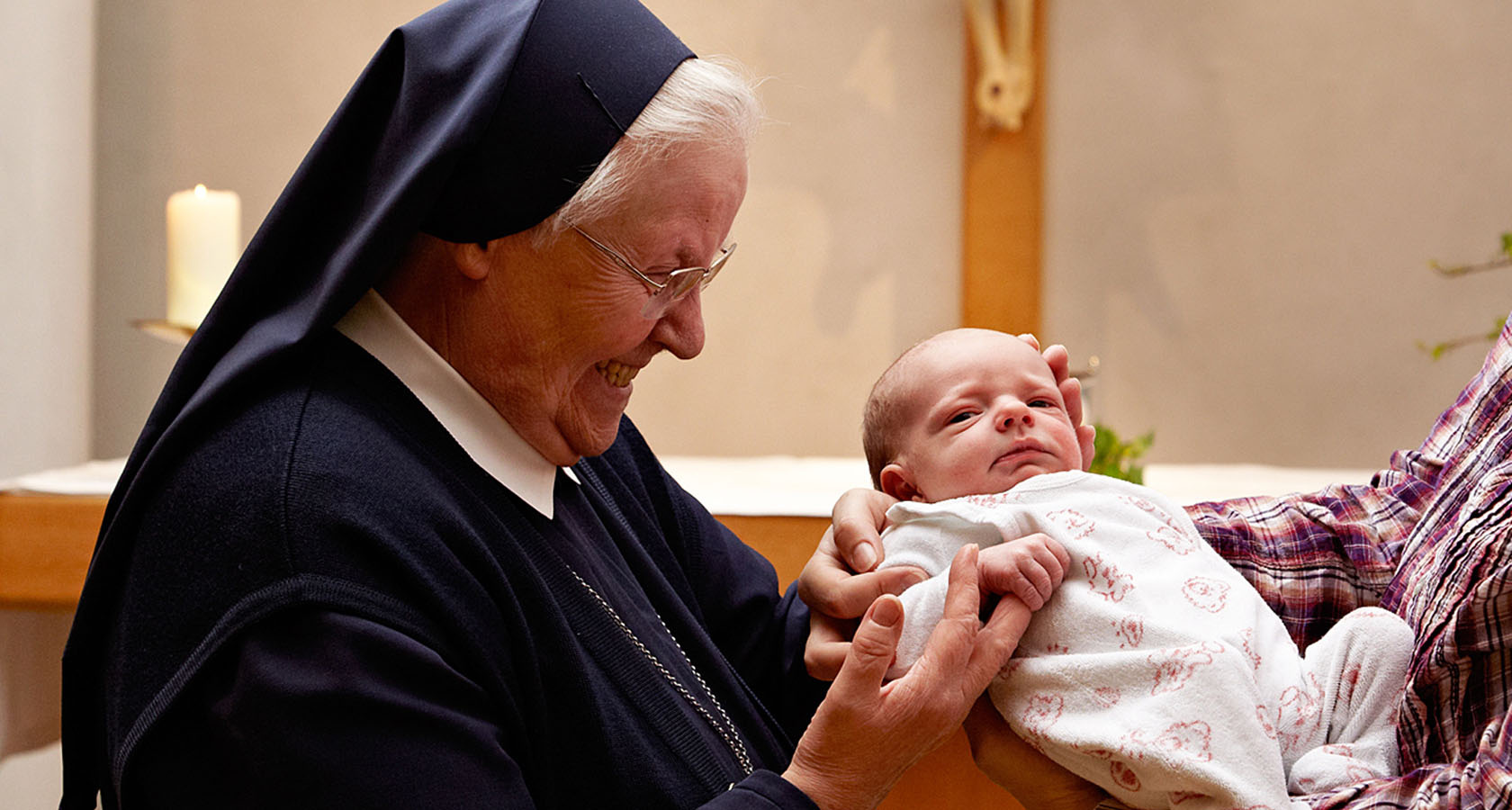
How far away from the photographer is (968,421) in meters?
1.84

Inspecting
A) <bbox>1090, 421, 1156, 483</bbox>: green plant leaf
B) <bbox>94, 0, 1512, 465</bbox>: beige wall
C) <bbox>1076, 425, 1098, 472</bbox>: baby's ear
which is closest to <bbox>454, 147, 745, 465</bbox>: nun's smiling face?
<bbox>1076, 425, 1098, 472</bbox>: baby's ear

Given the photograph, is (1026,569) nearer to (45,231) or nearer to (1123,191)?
(45,231)

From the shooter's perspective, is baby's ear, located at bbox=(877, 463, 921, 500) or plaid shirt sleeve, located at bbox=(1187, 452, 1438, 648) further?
baby's ear, located at bbox=(877, 463, 921, 500)

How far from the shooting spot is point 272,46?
4883 millimetres

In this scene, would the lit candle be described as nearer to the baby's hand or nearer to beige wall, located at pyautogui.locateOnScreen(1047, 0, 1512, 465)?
the baby's hand

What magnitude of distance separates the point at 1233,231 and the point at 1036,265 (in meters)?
0.80

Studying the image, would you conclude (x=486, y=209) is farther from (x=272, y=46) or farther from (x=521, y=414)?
(x=272, y=46)

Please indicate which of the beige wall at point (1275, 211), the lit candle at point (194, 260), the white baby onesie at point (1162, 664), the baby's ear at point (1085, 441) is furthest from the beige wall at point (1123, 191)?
the white baby onesie at point (1162, 664)

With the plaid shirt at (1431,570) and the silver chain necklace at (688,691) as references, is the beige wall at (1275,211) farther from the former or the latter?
the silver chain necklace at (688,691)

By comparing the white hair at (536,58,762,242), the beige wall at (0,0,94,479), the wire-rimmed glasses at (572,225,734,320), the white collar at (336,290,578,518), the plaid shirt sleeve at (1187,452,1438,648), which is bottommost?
the beige wall at (0,0,94,479)

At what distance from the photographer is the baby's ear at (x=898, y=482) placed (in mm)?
1897

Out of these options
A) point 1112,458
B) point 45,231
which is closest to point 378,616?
point 1112,458

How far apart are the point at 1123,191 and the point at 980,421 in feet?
11.5

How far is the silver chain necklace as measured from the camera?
1.53m
